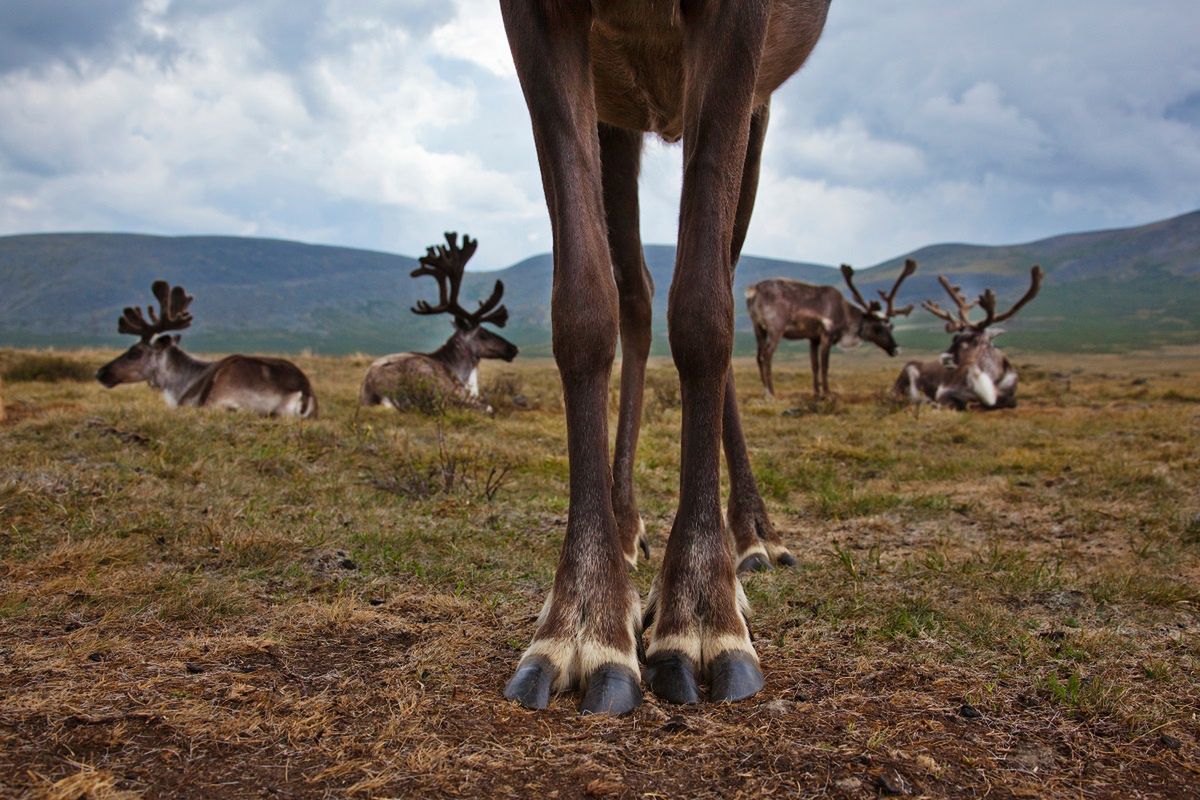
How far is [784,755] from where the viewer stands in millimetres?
1677

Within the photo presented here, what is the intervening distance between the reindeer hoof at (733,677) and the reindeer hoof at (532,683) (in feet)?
1.25

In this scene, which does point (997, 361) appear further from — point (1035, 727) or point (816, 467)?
point (1035, 727)

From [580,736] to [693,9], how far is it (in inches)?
80.9

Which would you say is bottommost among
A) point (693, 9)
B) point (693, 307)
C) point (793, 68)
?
point (693, 307)

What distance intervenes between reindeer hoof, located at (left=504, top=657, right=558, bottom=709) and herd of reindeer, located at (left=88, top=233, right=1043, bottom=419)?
349 inches

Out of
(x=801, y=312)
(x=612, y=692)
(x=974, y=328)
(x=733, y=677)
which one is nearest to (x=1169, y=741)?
(x=733, y=677)

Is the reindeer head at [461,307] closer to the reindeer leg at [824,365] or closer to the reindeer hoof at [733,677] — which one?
the reindeer leg at [824,365]

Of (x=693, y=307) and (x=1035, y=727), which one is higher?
(x=693, y=307)

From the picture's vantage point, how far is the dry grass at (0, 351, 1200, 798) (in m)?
1.63

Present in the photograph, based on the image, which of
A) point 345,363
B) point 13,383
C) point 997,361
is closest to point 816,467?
point 997,361

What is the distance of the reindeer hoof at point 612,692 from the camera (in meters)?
1.90

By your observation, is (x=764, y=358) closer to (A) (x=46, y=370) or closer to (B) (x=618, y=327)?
(A) (x=46, y=370)

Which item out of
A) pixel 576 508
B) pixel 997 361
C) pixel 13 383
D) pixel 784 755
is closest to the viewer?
pixel 784 755

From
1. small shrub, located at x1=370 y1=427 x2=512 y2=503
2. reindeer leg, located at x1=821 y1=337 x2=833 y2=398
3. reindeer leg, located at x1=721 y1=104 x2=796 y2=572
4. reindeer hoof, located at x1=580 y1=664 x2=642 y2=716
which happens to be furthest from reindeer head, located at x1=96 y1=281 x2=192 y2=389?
reindeer hoof, located at x1=580 y1=664 x2=642 y2=716
